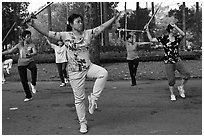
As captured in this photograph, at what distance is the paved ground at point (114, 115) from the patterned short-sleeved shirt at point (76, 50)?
37.1 inches

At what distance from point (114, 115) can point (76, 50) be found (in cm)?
152

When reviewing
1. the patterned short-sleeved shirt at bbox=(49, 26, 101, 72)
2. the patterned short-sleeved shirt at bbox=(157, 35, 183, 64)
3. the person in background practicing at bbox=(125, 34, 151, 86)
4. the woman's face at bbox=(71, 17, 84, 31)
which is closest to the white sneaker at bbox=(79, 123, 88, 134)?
the patterned short-sleeved shirt at bbox=(49, 26, 101, 72)

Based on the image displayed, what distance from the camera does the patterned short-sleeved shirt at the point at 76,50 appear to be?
16.1 feet

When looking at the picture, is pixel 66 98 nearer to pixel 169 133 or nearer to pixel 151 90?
pixel 151 90

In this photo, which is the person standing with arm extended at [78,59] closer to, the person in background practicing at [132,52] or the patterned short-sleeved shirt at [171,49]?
the patterned short-sleeved shirt at [171,49]

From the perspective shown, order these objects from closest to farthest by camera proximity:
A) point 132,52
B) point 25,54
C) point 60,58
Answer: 1. point 25,54
2. point 132,52
3. point 60,58

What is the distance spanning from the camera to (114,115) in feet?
19.0

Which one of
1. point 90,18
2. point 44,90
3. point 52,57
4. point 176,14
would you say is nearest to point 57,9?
point 176,14

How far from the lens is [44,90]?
31.0 feet

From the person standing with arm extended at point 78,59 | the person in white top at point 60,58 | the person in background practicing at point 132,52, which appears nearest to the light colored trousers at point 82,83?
the person standing with arm extended at point 78,59

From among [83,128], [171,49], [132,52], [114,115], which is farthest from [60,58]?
[83,128]

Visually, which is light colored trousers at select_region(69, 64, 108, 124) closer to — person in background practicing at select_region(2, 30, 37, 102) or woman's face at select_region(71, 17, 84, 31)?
woman's face at select_region(71, 17, 84, 31)

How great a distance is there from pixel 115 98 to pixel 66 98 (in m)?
1.15

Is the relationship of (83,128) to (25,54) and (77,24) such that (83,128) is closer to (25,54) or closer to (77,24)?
(77,24)
